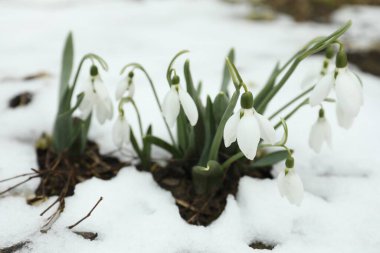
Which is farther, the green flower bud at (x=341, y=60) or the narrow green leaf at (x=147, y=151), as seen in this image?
the narrow green leaf at (x=147, y=151)

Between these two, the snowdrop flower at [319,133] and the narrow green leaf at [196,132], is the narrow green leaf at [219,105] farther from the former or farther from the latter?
the snowdrop flower at [319,133]

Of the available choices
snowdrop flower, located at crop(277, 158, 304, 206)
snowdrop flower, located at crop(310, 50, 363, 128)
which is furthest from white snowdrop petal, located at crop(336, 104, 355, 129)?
snowdrop flower, located at crop(277, 158, 304, 206)

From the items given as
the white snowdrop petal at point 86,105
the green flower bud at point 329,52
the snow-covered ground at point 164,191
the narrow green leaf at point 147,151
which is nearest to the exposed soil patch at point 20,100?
the snow-covered ground at point 164,191

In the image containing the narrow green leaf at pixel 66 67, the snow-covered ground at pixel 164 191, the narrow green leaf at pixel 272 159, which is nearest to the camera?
the snow-covered ground at pixel 164 191

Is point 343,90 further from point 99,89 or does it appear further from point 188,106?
point 99,89

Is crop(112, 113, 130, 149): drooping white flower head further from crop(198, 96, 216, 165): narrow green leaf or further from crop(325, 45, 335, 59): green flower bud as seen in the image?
crop(325, 45, 335, 59): green flower bud

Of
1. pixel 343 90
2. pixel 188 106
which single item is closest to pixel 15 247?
pixel 188 106
